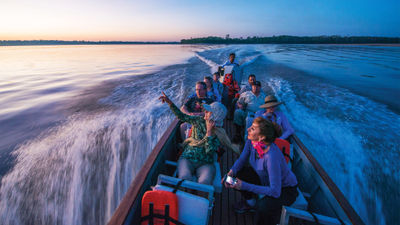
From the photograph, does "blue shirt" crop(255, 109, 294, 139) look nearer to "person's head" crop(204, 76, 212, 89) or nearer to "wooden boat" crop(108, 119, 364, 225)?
"wooden boat" crop(108, 119, 364, 225)

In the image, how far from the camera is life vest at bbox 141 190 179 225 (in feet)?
4.41

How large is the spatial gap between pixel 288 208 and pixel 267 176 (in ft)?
0.91

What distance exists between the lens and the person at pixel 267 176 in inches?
56.1

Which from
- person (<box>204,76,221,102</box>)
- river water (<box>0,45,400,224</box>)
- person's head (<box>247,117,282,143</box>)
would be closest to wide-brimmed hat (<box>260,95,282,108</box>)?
person's head (<box>247,117,282,143</box>)

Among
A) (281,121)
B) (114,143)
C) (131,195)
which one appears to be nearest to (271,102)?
(281,121)

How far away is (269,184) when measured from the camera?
1.53m

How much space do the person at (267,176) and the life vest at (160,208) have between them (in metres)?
0.50

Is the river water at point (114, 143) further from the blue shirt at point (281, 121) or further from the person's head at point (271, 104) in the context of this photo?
the person's head at point (271, 104)

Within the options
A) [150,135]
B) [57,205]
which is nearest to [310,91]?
[150,135]

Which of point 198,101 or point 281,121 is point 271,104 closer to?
point 281,121

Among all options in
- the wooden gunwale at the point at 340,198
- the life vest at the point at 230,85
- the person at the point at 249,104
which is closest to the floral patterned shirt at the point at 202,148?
the wooden gunwale at the point at 340,198

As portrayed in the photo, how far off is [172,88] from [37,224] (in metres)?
7.24

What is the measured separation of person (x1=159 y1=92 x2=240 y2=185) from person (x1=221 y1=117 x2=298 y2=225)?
0.28 m

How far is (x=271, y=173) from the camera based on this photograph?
Answer: 142 centimetres
